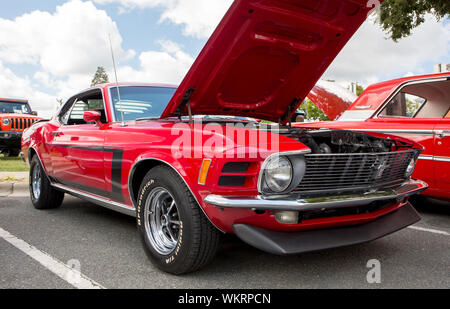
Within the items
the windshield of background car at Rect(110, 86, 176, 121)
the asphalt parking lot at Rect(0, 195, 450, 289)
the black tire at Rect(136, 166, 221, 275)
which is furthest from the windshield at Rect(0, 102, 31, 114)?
the black tire at Rect(136, 166, 221, 275)

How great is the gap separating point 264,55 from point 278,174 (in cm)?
125

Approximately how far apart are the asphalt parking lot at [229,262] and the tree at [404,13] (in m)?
7.37

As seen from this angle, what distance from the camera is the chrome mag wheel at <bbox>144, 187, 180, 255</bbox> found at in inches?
109

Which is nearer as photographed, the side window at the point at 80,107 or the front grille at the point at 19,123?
the side window at the point at 80,107

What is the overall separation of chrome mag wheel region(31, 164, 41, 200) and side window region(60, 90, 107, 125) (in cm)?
86

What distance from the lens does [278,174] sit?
7.66 feet

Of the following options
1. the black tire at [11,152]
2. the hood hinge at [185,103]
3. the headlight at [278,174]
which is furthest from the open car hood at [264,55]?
the black tire at [11,152]

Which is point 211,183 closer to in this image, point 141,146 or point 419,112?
point 141,146

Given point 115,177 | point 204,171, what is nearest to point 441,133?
point 204,171

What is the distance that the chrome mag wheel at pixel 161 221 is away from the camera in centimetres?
277

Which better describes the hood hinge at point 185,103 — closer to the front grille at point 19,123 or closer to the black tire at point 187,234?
the black tire at point 187,234

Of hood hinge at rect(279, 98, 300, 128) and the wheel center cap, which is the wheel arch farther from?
hood hinge at rect(279, 98, 300, 128)

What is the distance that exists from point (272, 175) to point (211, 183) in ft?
1.16
